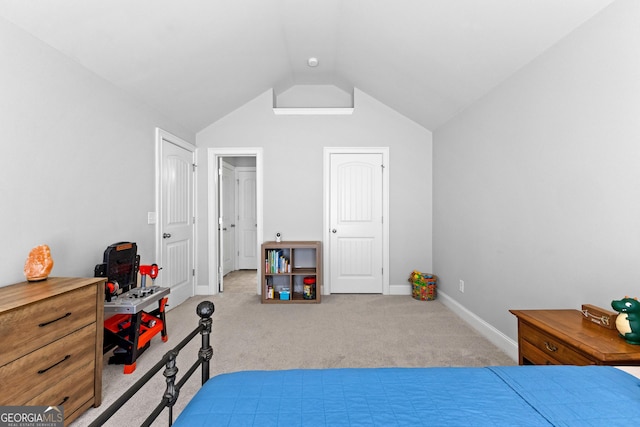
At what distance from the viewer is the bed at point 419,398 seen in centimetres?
83

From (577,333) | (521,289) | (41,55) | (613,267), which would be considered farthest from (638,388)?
(41,55)

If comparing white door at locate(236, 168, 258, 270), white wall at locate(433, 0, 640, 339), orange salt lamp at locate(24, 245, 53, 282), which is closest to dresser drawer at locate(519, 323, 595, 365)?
white wall at locate(433, 0, 640, 339)

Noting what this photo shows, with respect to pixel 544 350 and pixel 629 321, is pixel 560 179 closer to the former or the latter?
pixel 629 321

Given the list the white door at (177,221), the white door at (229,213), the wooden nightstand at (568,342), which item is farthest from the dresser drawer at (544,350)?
the white door at (229,213)

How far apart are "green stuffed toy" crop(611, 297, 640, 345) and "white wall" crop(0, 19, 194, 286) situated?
10.4ft

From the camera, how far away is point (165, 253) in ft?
11.3

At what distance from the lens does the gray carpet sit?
6.78 feet

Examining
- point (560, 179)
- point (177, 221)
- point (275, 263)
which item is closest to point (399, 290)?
point (275, 263)

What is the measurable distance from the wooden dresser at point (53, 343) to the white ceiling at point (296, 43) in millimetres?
1648

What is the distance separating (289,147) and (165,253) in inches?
85.4

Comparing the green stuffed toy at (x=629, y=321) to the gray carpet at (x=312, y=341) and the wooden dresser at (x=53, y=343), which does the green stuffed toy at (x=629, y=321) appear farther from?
the wooden dresser at (x=53, y=343)

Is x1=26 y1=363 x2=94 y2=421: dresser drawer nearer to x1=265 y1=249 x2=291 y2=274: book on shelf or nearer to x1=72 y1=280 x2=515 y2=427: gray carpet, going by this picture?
x1=72 y1=280 x2=515 y2=427: gray carpet

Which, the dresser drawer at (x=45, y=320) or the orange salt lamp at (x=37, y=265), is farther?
the orange salt lamp at (x=37, y=265)

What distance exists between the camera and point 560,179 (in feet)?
6.38
